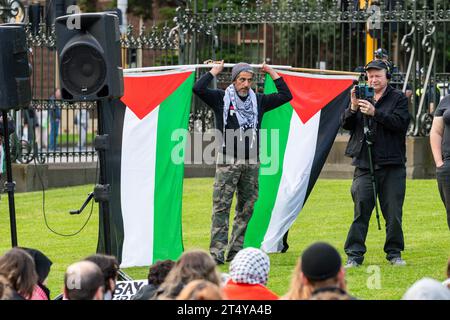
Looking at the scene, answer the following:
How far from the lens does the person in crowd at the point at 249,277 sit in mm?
7293

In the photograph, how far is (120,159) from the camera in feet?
38.4

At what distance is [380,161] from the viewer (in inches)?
441

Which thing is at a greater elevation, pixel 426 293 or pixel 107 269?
pixel 426 293

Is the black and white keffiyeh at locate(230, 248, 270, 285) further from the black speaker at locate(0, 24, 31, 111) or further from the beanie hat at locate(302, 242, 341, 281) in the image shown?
the black speaker at locate(0, 24, 31, 111)

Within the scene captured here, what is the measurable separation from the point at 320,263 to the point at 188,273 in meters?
0.98

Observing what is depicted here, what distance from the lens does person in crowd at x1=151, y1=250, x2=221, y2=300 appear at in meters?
7.00

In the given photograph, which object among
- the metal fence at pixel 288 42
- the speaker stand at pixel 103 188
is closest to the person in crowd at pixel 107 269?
the speaker stand at pixel 103 188

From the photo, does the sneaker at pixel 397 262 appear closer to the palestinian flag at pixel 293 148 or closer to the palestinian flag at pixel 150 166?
the palestinian flag at pixel 293 148

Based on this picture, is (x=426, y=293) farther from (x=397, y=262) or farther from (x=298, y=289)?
(x=397, y=262)

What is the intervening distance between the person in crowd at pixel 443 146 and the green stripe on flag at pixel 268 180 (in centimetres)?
199

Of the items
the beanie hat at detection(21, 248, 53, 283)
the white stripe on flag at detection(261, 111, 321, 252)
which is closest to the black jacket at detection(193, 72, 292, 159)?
the white stripe on flag at detection(261, 111, 321, 252)

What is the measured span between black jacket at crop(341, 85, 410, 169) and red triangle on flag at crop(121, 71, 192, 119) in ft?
6.06

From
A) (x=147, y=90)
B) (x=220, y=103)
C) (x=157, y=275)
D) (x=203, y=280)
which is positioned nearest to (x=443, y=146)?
(x=220, y=103)
